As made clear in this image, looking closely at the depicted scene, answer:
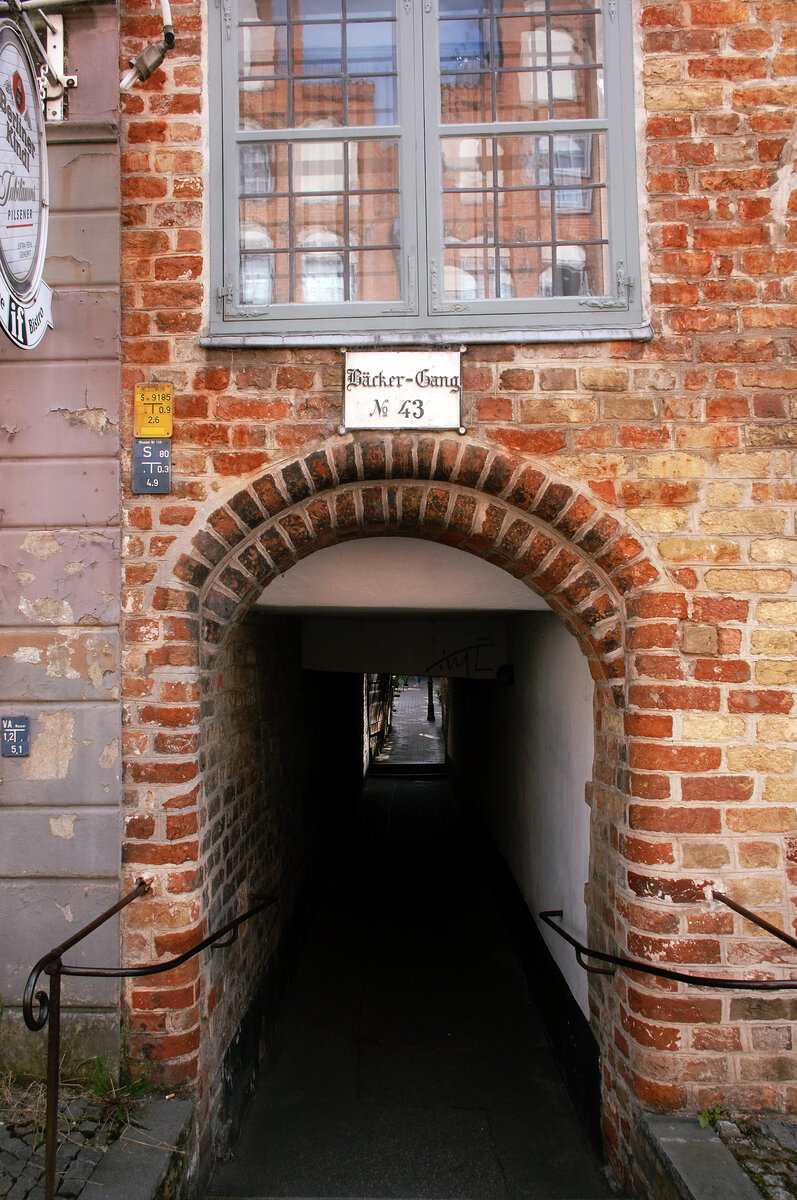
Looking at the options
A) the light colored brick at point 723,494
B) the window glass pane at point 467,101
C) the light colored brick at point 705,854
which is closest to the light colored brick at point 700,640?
the light colored brick at point 723,494

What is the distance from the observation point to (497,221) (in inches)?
124

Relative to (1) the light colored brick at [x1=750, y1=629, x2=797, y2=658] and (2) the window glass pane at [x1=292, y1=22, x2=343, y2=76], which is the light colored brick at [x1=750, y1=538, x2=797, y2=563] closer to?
(1) the light colored brick at [x1=750, y1=629, x2=797, y2=658]

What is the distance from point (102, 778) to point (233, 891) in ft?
3.19

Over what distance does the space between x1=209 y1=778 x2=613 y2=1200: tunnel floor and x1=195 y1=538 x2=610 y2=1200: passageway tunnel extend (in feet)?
0.04

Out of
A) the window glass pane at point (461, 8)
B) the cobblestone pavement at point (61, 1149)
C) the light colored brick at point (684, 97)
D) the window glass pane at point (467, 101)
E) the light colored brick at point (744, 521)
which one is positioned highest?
the window glass pane at point (461, 8)

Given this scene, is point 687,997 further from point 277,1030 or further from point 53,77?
point 53,77

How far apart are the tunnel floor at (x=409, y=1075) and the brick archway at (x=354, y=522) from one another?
56 cm

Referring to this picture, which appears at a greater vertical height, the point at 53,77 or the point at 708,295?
the point at 53,77

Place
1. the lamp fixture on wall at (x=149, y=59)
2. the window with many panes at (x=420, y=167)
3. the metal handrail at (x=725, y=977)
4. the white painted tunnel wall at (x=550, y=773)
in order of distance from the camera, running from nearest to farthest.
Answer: the metal handrail at (x=725, y=977) → the lamp fixture on wall at (x=149, y=59) → the window with many panes at (x=420, y=167) → the white painted tunnel wall at (x=550, y=773)

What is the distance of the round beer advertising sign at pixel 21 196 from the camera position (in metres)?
2.49

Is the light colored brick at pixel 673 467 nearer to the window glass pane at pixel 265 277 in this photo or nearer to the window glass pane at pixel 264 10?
the window glass pane at pixel 265 277

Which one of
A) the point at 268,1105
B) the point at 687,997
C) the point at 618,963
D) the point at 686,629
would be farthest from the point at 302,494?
the point at 268,1105

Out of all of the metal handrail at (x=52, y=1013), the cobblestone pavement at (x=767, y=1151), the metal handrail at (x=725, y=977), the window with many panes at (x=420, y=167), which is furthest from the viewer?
the window with many panes at (x=420, y=167)

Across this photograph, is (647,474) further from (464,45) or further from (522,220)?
(464,45)
